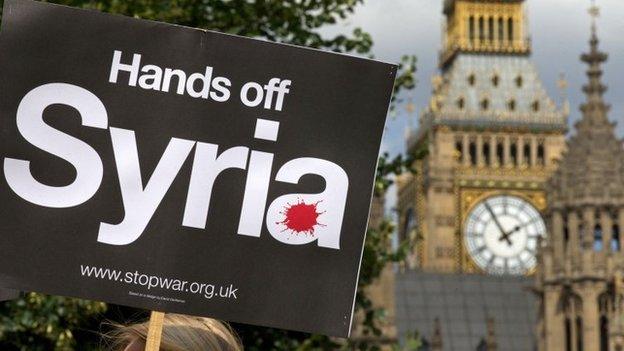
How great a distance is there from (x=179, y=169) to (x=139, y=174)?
17 centimetres

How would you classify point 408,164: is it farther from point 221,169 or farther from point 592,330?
point 592,330

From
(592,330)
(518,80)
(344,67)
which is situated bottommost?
(344,67)

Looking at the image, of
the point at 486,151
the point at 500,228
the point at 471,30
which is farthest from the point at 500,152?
the point at 471,30

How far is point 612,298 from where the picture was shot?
7731 cm

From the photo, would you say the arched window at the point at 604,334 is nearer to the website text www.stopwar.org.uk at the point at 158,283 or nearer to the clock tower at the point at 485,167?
the clock tower at the point at 485,167

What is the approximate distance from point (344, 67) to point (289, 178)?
1.81 feet

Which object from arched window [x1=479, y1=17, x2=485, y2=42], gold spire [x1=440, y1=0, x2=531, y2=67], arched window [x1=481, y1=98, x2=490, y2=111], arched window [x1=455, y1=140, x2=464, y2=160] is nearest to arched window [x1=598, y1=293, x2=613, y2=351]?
arched window [x1=455, y1=140, x2=464, y2=160]

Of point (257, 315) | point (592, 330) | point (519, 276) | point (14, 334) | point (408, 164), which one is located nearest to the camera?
point (257, 315)

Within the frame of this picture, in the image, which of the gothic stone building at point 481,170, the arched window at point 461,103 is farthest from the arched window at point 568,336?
the arched window at point 461,103

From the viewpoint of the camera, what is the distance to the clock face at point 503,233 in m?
111

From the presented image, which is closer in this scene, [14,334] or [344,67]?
[344,67]

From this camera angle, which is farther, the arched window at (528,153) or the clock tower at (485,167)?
the arched window at (528,153)

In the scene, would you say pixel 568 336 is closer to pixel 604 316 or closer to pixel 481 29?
pixel 604 316

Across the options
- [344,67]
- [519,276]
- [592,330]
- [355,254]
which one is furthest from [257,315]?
[519,276]
